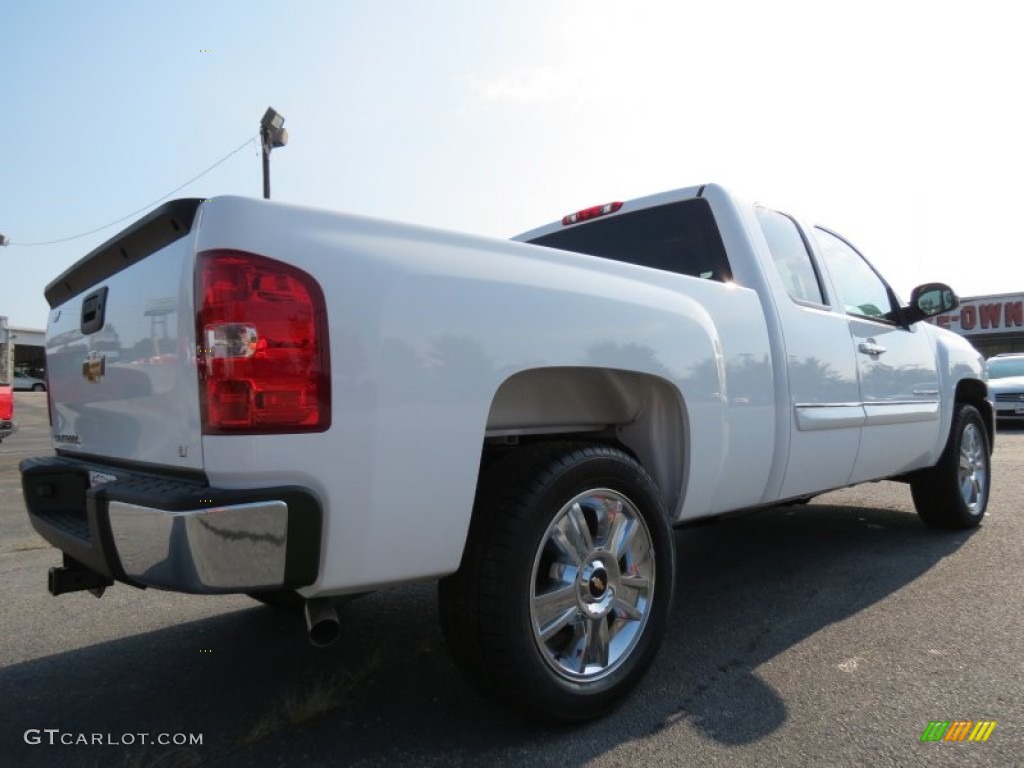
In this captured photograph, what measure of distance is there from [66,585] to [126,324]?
89cm

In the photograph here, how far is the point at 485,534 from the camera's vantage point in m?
2.04

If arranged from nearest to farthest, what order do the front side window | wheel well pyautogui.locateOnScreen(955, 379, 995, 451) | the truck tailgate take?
the truck tailgate
the front side window
wheel well pyautogui.locateOnScreen(955, 379, 995, 451)

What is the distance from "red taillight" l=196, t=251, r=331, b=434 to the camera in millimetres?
1661

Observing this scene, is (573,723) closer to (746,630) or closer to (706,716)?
(706,716)

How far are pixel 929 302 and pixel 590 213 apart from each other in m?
2.18

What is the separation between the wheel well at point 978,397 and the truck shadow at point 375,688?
1.70 metres

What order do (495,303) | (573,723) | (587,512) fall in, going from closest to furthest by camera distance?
(495,303) < (573,723) < (587,512)

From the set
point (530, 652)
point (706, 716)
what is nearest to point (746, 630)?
point (706, 716)

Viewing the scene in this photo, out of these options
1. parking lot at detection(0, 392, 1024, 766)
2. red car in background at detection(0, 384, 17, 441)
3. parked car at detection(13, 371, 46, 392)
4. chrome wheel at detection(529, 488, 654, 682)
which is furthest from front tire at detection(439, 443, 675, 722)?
parked car at detection(13, 371, 46, 392)

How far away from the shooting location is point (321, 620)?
186 cm

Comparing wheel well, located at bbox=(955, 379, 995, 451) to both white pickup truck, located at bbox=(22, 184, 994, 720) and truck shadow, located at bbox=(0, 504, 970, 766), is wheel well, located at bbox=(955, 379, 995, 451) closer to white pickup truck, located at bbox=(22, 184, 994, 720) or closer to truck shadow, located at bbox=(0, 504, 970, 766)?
truck shadow, located at bbox=(0, 504, 970, 766)

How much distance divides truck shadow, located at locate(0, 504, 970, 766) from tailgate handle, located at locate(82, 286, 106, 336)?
1.29m

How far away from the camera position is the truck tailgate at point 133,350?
178 centimetres

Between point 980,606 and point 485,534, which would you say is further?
point 980,606
